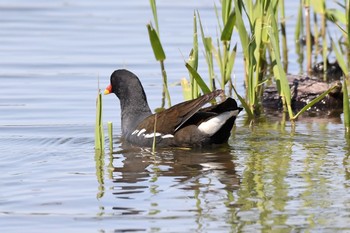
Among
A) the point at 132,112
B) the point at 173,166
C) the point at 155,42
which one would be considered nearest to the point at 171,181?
the point at 173,166

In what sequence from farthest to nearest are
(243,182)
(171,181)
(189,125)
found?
(189,125), (171,181), (243,182)

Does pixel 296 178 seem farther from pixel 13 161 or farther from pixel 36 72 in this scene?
pixel 36 72

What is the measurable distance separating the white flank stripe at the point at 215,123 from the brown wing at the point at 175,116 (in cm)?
19

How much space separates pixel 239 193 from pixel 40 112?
13.6 feet

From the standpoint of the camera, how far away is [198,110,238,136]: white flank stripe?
8188 mm

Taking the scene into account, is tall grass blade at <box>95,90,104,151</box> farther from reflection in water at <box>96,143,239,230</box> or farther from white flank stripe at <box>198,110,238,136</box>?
white flank stripe at <box>198,110,238,136</box>

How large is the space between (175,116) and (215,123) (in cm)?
34

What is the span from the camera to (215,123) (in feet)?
27.0

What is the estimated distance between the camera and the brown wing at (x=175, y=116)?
26.6ft

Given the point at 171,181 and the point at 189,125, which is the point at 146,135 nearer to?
the point at 189,125

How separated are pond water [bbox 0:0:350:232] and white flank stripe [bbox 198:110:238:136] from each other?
0.19 m

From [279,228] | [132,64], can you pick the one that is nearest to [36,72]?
[132,64]

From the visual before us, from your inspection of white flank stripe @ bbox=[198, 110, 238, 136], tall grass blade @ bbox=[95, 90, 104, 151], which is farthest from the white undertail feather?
tall grass blade @ bbox=[95, 90, 104, 151]

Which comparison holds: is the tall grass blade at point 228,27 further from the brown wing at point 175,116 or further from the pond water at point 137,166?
the pond water at point 137,166
